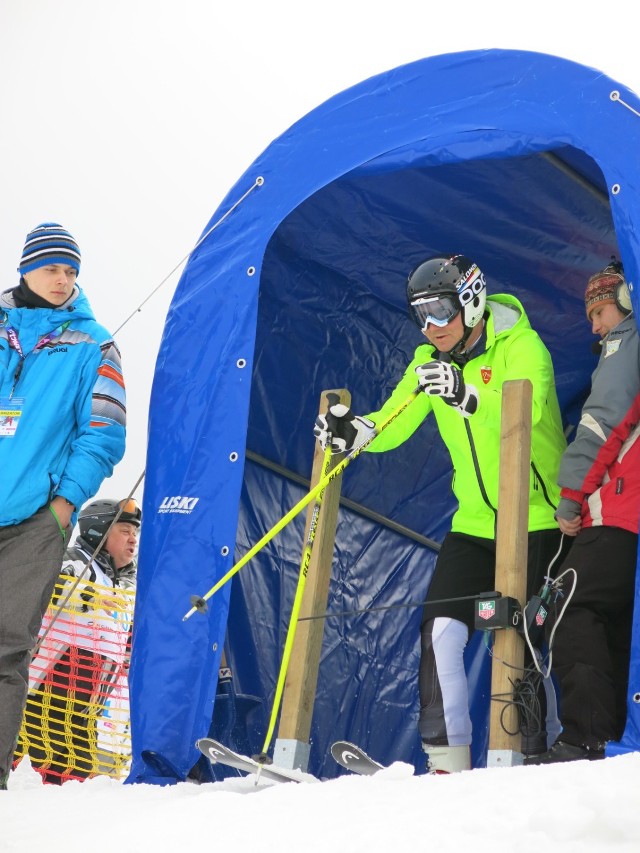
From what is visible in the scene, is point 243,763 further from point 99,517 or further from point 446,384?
point 99,517

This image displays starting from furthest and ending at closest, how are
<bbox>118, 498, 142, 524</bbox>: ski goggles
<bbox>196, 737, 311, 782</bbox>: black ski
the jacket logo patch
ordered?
<bbox>118, 498, 142, 524</bbox>: ski goggles
the jacket logo patch
<bbox>196, 737, 311, 782</bbox>: black ski

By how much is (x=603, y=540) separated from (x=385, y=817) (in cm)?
133

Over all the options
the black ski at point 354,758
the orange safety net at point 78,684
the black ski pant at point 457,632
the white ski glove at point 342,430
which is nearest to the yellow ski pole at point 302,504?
the white ski glove at point 342,430

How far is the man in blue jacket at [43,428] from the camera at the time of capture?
13.0 feet

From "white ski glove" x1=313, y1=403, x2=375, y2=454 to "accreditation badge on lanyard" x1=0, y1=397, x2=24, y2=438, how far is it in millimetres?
1082

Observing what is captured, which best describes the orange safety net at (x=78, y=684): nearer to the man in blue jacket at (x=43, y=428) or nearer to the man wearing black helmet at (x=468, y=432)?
the man in blue jacket at (x=43, y=428)

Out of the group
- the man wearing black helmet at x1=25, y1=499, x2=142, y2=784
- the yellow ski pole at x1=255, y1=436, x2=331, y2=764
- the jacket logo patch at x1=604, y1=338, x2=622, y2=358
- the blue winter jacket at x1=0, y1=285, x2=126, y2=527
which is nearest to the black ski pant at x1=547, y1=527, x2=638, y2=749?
the jacket logo patch at x1=604, y1=338, x2=622, y2=358

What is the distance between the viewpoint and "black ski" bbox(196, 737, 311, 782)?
3.42 meters

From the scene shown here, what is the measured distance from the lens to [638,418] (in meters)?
3.55

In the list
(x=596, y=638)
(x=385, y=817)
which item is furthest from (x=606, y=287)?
(x=385, y=817)

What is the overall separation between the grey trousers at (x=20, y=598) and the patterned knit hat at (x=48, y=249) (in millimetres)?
987

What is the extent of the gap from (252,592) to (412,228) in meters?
1.61

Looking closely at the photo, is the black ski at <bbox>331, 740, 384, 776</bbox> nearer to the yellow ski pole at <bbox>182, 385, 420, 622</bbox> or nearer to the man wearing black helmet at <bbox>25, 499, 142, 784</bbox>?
the yellow ski pole at <bbox>182, 385, 420, 622</bbox>

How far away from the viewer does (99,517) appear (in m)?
6.38
